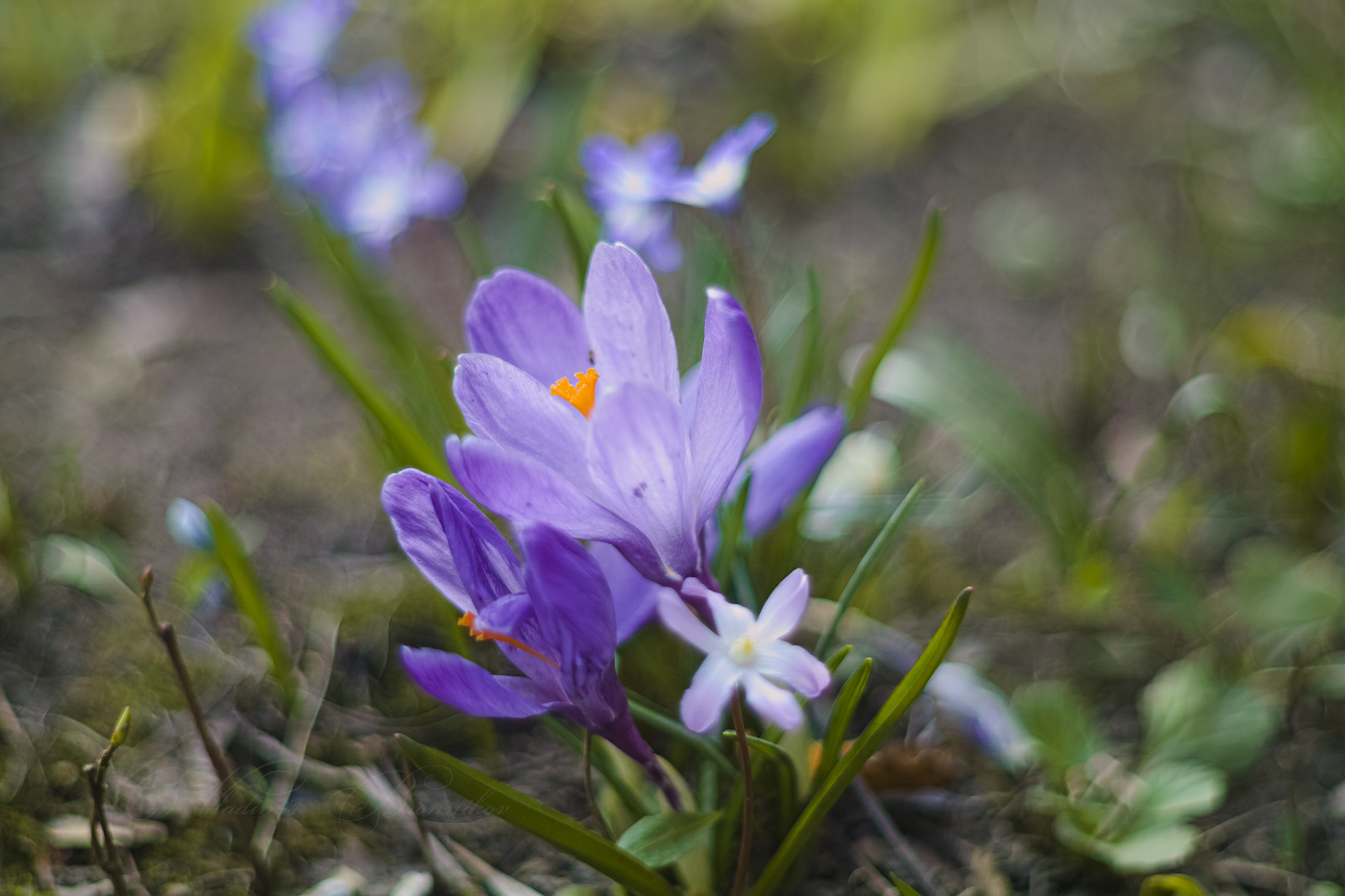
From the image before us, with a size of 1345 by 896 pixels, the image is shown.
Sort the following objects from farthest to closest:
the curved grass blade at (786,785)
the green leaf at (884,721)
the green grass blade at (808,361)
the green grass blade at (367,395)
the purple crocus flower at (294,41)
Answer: the purple crocus flower at (294,41)
the green grass blade at (808,361)
the green grass blade at (367,395)
the curved grass blade at (786,785)
the green leaf at (884,721)

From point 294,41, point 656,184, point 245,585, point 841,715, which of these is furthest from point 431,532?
A: point 294,41

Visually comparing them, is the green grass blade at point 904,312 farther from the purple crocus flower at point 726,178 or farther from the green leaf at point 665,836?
the green leaf at point 665,836

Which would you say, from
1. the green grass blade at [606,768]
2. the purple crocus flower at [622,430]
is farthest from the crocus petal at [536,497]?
the green grass blade at [606,768]

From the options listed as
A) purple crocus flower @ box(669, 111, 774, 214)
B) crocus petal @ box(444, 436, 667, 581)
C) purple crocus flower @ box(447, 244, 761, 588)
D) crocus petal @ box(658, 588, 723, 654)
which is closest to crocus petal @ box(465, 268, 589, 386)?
purple crocus flower @ box(447, 244, 761, 588)

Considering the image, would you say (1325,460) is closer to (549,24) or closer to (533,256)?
(533,256)

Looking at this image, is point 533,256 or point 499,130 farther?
point 499,130

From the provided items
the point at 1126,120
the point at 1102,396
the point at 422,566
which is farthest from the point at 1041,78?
the point at 422,566
